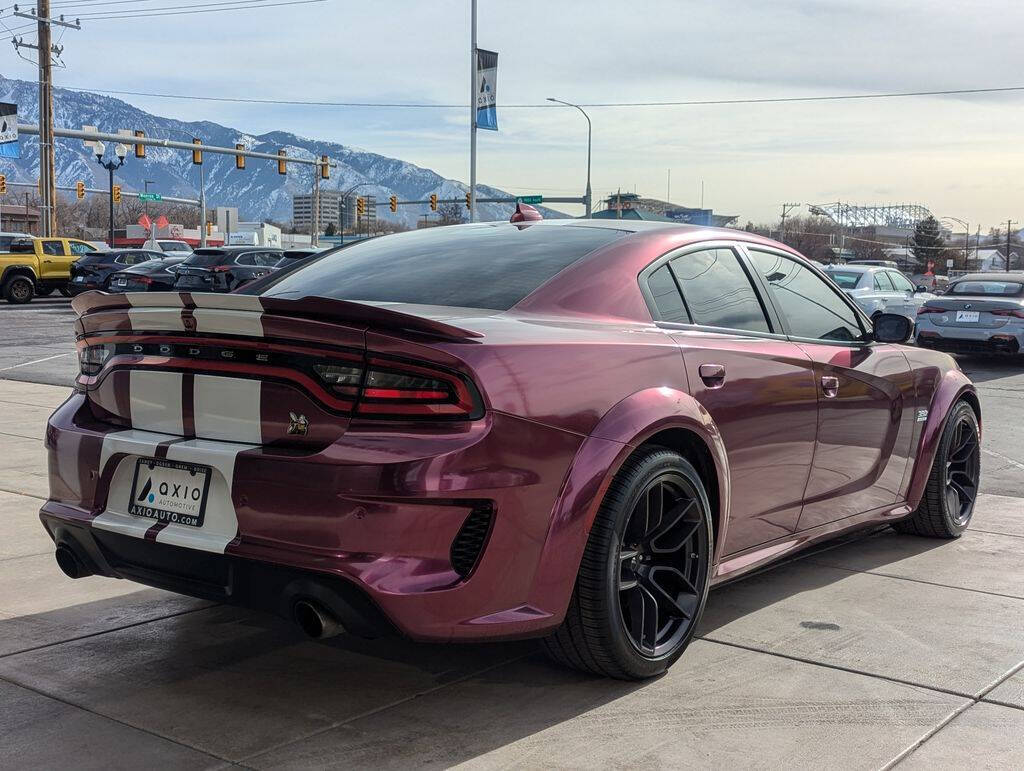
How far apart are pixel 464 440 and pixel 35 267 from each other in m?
30.6

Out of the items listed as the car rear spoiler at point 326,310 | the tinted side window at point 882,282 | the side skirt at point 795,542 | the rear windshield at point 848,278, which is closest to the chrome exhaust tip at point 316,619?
the car rear spoiler at point 326,310

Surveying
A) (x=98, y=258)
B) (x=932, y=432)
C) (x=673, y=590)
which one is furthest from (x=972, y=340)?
(x=98, y=258)

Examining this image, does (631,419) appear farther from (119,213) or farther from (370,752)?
(119,213)

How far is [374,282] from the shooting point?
403 centimetres

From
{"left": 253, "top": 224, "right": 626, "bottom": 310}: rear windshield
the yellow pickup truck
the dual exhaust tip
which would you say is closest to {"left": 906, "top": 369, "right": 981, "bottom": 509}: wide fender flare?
{"left": 253, "top": 224, "right": 626, "bottom": 310}: rear windshield

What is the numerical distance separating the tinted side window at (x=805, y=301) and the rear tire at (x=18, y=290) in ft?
94.3

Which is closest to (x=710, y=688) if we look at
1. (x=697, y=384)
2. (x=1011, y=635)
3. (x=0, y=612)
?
(x=697, y=384)

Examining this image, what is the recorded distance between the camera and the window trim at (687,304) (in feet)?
12.9

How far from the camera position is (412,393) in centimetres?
305

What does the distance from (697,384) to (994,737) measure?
1370mm

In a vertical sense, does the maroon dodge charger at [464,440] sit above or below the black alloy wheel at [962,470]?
above

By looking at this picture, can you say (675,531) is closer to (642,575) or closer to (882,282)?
(642,575)

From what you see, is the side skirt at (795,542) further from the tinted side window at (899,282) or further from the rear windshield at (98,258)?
the rear windshield at (98,258)

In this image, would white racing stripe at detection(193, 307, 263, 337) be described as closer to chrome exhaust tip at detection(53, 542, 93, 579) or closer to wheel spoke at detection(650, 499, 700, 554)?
chrome exhaust tip at detection(53, 542, 93, 579)
